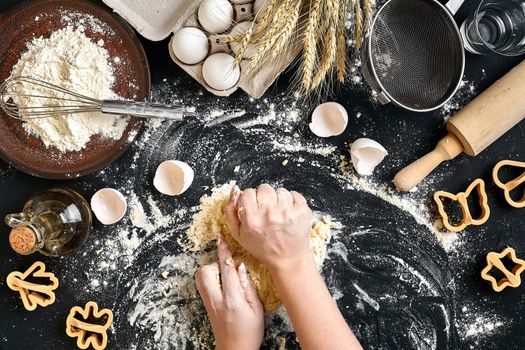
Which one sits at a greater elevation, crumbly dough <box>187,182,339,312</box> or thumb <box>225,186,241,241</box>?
thumb <box>225,186,241,241</box>

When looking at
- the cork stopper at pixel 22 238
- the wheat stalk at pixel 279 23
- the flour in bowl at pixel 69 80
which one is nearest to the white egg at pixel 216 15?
the wheat stalk at pixel 279 23

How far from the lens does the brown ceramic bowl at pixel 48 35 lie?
133 cm

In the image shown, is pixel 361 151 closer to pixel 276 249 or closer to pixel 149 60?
pixel 276 249

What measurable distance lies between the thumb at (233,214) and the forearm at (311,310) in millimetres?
137

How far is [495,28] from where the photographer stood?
1.39 metres

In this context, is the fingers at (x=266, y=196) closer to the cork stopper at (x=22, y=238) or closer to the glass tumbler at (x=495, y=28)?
the cork stopper at (x=22, y=238)

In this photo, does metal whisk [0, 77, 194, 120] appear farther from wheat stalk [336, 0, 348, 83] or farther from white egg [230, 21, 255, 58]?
wheat stalk [336, 0, 348, 83]

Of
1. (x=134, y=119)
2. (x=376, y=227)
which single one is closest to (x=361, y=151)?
(x=376, y=227)

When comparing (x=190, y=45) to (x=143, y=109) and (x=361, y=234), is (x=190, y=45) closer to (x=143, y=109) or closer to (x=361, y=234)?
(x=143, y=109)

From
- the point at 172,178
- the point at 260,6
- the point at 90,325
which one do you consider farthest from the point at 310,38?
the point at 90,325

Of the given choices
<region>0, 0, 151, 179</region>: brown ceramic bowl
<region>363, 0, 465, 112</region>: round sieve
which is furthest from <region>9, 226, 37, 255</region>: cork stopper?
<region>363, 0, 465, 112</region>: round sieve

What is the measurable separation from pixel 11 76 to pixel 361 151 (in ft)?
2.93

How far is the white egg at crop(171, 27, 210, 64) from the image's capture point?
1.27 meters

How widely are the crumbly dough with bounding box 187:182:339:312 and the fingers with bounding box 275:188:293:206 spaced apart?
12 centimetres
